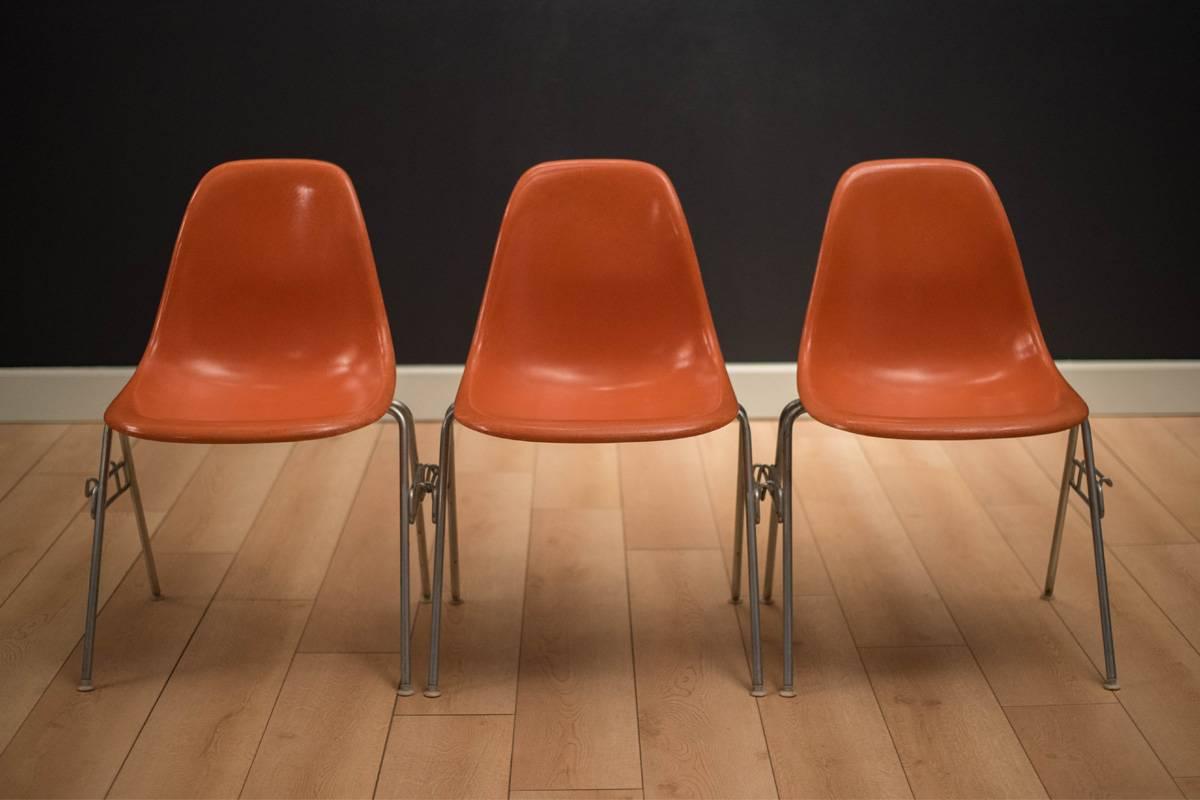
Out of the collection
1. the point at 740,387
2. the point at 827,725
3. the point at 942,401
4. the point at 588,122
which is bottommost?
the point at 827,725

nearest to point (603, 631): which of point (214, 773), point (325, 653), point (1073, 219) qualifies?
point (325, 653)

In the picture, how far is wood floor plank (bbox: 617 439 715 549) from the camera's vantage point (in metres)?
3.02

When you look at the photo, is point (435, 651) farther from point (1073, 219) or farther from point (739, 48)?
point (1073, 219)

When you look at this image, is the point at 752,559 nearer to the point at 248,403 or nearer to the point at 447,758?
the point at 447,758

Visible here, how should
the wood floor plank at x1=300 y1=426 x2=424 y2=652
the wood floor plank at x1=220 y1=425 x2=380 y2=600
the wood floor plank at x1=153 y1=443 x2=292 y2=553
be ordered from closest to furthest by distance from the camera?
the wood floor plank at x1=300 y1=426 x2=424 y2=652 < the wood floor plank at x1=220 y1=425 x2=380 y2=600 < the wood floor plank at x1=153 y1=443 x2=292 y2=553

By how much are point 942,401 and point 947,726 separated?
2.07 feet

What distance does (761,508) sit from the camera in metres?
3.18

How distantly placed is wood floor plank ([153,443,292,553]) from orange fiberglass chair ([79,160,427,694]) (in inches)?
11.5

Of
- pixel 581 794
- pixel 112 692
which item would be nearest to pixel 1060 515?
pixel 581 794

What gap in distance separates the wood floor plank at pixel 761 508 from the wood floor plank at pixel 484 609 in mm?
455

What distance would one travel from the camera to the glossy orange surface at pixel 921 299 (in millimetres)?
2609

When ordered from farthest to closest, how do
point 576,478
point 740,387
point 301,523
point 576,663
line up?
point 740,387 < point 576,478 < point 301,523 < point 576,663

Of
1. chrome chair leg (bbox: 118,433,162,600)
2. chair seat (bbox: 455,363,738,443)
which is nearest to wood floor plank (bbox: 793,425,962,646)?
chair seat (bbox: 455,363,738,443)

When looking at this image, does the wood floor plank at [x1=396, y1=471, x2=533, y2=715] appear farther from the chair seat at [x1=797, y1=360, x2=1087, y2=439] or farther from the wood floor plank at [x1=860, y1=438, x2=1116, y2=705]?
the wood floor plank at [x1=860, y1=438, x2=1116, y2=705]
